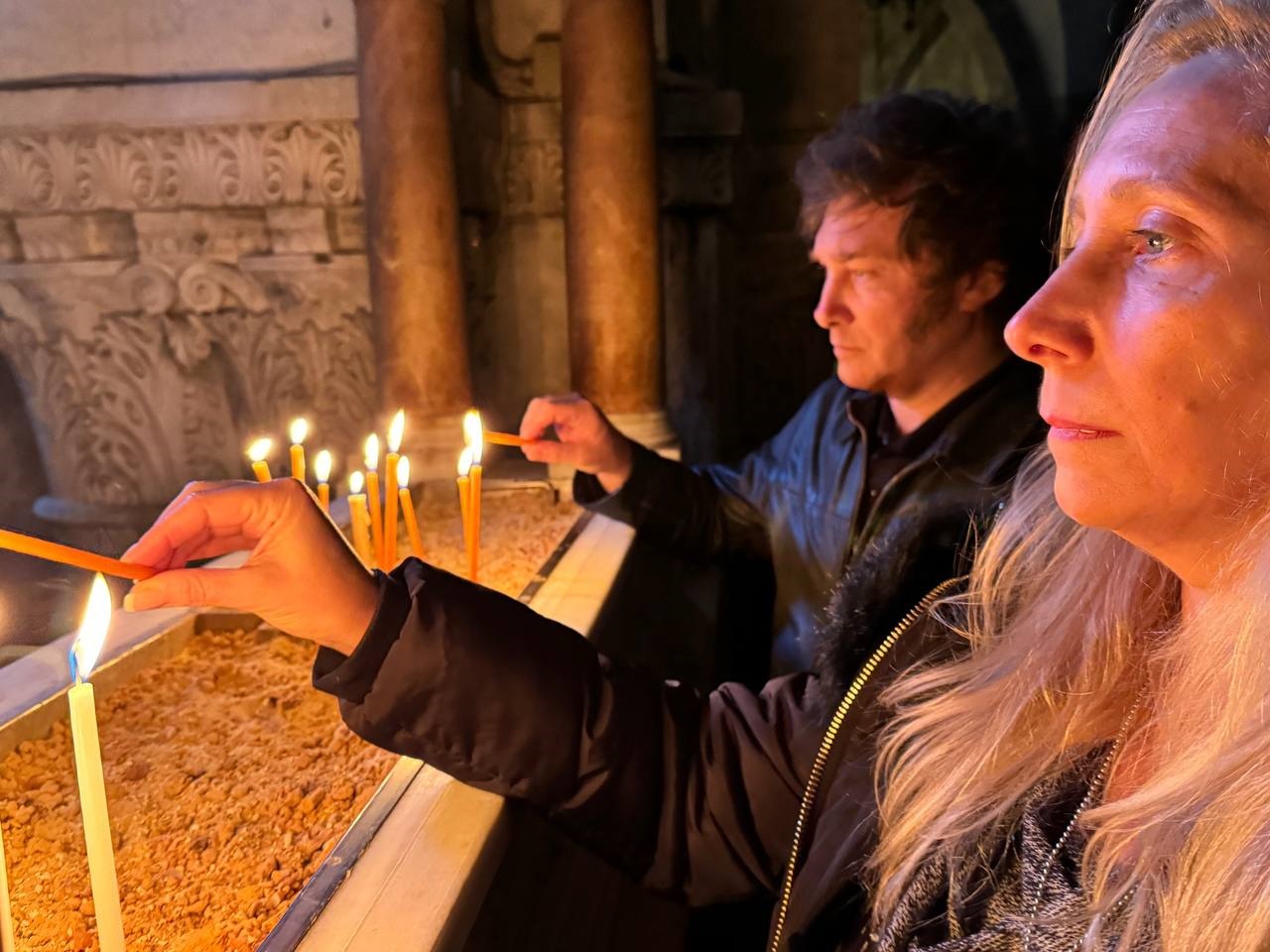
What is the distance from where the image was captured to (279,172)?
3893 millimetres

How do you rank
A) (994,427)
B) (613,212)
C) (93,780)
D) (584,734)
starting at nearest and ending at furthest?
(93,780) → (584,734) → (994,427) → (613,212)

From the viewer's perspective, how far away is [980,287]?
2.11 meters

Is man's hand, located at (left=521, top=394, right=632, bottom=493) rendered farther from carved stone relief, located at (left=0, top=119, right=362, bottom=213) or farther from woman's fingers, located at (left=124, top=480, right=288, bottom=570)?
carved stone relief, located at (left=0, top=119, right=362, bottom=213)

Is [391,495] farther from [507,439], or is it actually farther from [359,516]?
[507,439]

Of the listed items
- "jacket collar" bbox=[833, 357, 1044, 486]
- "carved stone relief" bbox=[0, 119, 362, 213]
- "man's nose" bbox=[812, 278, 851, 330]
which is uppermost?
"carved stone relief" bbox=[0, 119, 362, 213]

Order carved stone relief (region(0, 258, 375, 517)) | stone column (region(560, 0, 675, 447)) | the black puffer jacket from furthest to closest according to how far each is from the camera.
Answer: carved stone relief (region(0, 258, 375, 517)), stone column (region(560, 0, 675, 447)), the black puffer jacket

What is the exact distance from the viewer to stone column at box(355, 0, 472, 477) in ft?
11.5

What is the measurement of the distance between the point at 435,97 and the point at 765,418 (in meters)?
2.89

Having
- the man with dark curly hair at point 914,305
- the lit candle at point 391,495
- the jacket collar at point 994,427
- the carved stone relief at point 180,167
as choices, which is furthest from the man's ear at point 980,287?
the carved stone relief at point 180,167

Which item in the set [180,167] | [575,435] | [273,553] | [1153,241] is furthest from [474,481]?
[180,167]

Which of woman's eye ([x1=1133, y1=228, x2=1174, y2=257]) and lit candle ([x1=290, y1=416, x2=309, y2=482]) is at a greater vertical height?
woman's eye ([x1=1133, y1=228, x2=1174, y2=257])

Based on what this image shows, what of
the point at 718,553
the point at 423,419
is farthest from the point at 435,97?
the point at 718,553

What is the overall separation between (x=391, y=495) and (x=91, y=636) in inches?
46.5

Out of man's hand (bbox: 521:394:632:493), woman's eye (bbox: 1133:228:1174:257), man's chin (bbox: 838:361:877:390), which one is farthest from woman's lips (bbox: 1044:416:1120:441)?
man's hand (bbox: 521:394:632:493)
